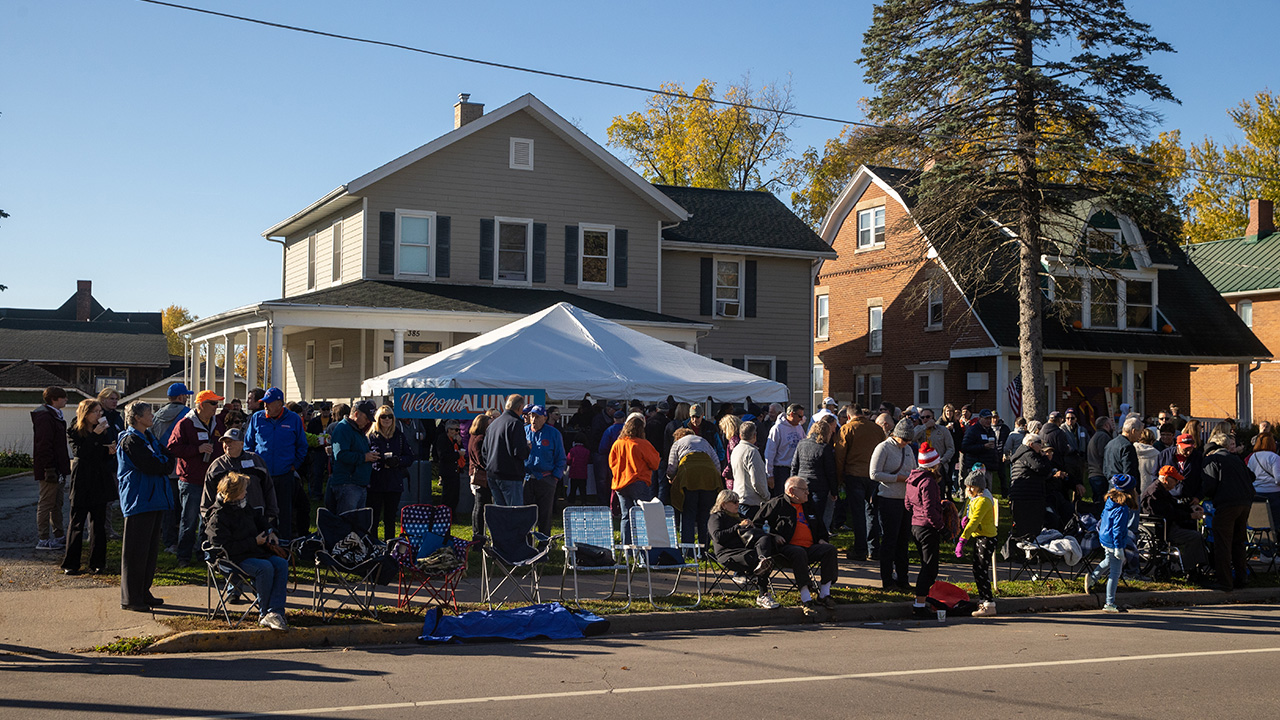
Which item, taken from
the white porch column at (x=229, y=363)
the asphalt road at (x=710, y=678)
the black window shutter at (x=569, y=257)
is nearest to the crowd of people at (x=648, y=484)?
the asphalt road at (x=710, y=678)

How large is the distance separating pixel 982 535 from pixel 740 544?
2630mm

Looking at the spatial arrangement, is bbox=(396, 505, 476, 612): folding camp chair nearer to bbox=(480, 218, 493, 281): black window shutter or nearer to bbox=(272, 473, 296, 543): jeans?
bbox=(272, 473, 296, 543): jeans

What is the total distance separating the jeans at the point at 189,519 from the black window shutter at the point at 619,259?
1751 centimetres

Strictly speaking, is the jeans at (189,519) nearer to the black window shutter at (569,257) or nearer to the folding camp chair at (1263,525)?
the folding camp chair at (1263,525)

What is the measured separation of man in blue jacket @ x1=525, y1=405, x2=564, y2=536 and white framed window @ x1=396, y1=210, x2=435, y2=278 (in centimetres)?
1406

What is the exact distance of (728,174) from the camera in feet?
162

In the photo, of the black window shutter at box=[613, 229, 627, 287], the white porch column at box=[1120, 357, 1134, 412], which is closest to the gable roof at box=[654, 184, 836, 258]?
the black window shutter at box=[613, 229, 627, 287]

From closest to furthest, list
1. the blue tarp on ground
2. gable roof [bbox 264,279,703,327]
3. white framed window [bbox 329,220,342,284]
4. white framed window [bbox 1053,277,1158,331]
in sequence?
the blue tarp on ground < gable roof [bbox 264,279,703,327] < white framed window [bbox 329,220,342,284] < white framed window [bbox 1053,277,1158,331]

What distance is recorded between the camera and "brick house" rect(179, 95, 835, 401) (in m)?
25.7

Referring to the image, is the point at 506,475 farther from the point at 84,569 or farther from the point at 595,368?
the point at 84,569

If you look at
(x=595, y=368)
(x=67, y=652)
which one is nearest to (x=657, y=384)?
(x=595, y=368)

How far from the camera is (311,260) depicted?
30.4 m

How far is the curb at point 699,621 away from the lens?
30.1 ft

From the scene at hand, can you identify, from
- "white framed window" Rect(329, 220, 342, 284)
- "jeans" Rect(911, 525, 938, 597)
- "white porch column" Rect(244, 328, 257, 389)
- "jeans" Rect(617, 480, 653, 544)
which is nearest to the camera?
"jeans" Rect(911, 525, 938, 597)
